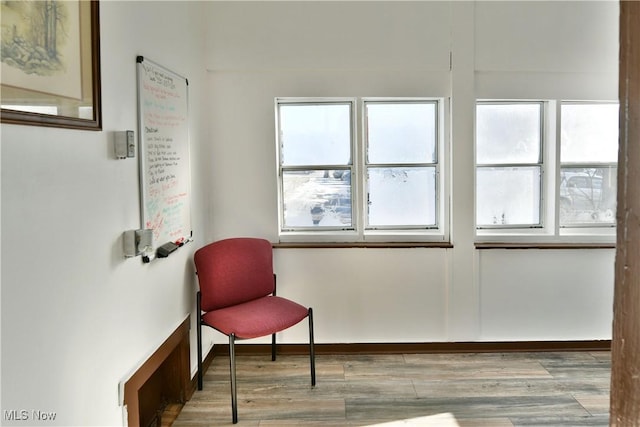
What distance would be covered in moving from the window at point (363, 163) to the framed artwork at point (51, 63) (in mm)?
1692

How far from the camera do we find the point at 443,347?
313 cm

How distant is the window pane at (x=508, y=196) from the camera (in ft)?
10.5

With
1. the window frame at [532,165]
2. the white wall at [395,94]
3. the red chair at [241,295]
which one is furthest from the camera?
the window frame at [532,165]

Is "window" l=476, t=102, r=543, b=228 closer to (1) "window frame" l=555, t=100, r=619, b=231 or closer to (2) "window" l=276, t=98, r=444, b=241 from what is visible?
(1) "window frame" l=555, t=100, r=619, b=231

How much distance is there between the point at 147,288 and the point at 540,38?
299cm

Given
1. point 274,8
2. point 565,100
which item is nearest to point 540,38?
point 565,100

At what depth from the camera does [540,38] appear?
300 cm

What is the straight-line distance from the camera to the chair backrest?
2.64 m

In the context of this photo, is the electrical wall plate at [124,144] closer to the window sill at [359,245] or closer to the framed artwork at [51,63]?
the framed artwork at [51,63]

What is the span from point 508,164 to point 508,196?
239mm

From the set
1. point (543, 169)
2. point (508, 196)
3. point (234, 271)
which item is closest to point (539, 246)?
point (508, 196)

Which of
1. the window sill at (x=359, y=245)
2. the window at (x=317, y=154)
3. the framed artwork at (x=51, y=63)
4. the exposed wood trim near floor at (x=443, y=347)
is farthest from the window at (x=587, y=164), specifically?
the framed artwork at (x=51, y=63)

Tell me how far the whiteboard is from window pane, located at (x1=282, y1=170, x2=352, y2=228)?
0.81 m

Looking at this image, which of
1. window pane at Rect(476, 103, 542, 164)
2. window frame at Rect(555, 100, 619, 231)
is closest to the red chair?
window pane at Rect(476, 103, 542, 164)
